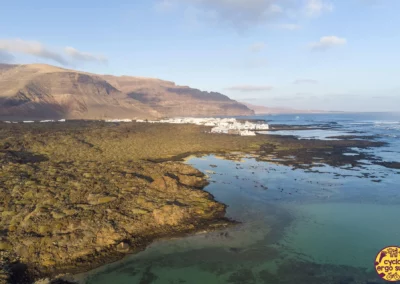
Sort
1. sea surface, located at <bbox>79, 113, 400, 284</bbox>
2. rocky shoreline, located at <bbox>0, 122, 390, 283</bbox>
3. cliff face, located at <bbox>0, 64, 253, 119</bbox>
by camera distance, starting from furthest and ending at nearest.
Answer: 1. cliff face, located at <bbox>0, 64, 253, 119</bbox>
2. rocky shoreline, located at <bbox>0, 122, 390, 283</bbox>
3. sea surface, located at <bbox>79, 113, 400, 284</bbox>

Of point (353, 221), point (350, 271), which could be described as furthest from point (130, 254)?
point (353, 221)

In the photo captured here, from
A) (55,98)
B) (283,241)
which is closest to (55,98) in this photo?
(55,98)

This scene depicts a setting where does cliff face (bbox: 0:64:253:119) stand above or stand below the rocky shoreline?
above

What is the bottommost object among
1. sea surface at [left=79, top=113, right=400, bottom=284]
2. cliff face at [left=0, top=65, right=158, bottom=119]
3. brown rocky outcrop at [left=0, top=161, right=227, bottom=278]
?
sea surface at [left=79, top=113, right=400, bottom=284]

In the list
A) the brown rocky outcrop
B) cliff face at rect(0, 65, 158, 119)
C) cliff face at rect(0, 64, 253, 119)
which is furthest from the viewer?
cliff face at rect(0, 65, 158, 119)

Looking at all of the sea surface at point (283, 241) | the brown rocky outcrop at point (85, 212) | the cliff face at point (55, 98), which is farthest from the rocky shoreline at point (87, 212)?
the cliff face at point (55, 98)

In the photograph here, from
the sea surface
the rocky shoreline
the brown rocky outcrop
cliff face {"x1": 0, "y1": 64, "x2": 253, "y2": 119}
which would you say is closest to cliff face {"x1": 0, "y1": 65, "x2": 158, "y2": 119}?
cliff face {"x1": 0, "y1": 64, "x2": 253, "y2": 119}

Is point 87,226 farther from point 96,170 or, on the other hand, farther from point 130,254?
point 96,170

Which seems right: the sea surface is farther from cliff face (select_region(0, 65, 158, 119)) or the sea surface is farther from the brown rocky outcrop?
cliff face (select_region(0, 65, 158, 119))

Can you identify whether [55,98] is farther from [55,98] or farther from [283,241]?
[283,241]
